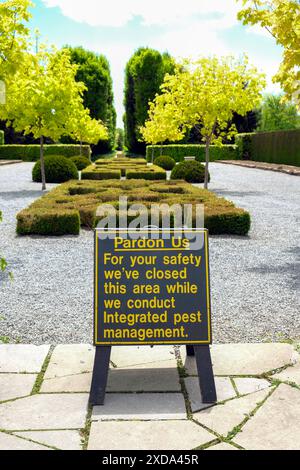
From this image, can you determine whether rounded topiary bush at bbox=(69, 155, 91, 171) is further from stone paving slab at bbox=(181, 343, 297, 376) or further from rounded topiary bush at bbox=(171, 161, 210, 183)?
stone paving slab at bbox=(181, 343, 297, 376)

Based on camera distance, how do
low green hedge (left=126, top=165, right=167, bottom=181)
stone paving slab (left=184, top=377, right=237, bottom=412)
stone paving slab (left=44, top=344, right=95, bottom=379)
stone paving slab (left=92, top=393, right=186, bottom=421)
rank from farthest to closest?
low green hedge (left=126, top=165, right=167, bottom=181) < stone paving slab (left=44, top=344, right=95, bottom=379) < stone paving slab (left=184, top=377, right=237, bottom=412) < stone paving slab (left=92, top=393, right=186, bottom=421)

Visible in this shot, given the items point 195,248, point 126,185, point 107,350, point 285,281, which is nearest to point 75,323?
point 107,350

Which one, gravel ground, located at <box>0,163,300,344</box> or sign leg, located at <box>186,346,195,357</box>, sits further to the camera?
gravel ground, located at <box>0,163,300,344</box>

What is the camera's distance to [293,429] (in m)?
2.99

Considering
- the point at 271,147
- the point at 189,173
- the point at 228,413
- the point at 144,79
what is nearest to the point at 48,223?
the point at 228,413

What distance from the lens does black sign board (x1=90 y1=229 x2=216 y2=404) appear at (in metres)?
3.42

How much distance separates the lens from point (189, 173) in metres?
20.8

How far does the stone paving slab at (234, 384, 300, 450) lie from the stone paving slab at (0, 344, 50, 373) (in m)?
1.50

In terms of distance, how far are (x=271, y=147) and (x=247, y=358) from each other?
32605 mm

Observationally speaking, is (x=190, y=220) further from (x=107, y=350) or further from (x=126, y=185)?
(x=107, y=350)

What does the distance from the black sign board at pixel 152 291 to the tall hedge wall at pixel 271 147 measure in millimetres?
28107

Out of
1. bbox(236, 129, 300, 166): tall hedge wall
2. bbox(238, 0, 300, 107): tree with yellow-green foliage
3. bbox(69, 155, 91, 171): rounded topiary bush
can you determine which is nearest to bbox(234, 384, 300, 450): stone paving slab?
bbox(238, 0, 300, 107): tree with yellow-green foliage

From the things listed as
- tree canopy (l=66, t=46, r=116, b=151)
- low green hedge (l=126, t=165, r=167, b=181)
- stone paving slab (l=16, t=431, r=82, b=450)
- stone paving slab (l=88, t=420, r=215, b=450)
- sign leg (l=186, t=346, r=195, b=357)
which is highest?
tree canopy (l=66, t=46, r=116, b=151)

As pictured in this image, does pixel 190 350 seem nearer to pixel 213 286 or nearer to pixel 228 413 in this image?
pixel 228 413
